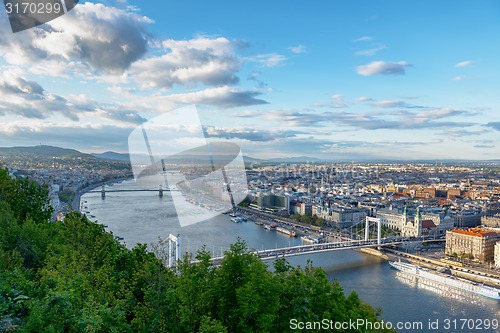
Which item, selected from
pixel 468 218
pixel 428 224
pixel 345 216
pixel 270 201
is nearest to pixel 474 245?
pixel 428 224

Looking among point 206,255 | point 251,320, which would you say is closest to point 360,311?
point 251,320

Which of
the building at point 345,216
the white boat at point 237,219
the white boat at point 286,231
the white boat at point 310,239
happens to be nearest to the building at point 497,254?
the white boat at point 310,239

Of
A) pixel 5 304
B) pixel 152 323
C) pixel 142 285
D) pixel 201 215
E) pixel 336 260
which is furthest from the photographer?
pixel 201 215

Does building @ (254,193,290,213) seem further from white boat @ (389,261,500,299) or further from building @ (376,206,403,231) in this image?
white boat @ (389,261,500,299)

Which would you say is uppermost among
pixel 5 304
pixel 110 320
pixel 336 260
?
pixel 5 304

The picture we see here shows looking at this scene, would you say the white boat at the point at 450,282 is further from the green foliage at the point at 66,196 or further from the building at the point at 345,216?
the green foliage at the point at 66,196

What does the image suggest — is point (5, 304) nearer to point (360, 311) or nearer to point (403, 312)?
point (360, 311)
